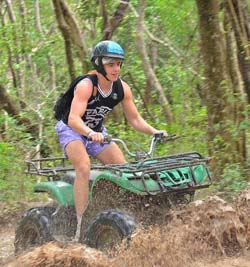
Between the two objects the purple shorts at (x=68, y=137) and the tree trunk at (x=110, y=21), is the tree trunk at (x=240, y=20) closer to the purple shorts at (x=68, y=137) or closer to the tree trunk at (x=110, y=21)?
the tree trunk at (x=110, y=21)

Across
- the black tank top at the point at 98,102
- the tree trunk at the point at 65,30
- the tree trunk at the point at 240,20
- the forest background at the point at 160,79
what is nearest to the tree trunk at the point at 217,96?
the forest background at the point at 160,79

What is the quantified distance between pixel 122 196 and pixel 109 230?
1.31 feet

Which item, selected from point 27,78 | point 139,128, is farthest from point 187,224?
point 27,78

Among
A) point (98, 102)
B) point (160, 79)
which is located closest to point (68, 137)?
point (98, 102)

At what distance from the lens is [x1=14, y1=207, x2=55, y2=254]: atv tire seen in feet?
20.2

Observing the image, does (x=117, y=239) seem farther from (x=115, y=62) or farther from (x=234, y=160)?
(x=234, y=160)

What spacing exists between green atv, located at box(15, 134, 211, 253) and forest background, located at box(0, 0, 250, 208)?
1724mm

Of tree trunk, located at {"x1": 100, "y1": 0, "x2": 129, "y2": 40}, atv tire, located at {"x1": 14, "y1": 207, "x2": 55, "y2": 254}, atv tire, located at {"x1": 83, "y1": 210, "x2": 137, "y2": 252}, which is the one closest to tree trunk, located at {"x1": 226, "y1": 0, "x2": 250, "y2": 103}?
tree trunk, located at {"x1": 100, "y1": 0, "x2": 129, "y2": 40}

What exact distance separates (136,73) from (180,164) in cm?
927

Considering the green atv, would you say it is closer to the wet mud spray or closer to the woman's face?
the wet mud spray

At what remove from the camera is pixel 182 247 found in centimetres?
499

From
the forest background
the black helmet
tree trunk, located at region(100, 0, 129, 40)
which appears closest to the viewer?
the black helmet

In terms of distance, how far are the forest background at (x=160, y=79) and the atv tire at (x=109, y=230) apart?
2.15 meters

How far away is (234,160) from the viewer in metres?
8.32
